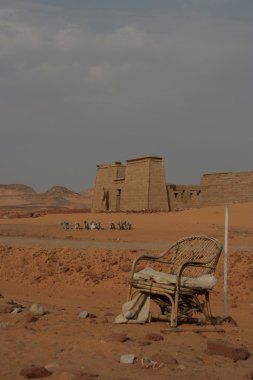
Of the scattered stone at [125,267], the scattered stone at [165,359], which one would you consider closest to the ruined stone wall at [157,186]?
the scattered stone at [125,267]

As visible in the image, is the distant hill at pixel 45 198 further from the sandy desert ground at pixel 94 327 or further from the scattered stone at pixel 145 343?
the scattered stone at pixel 145 343

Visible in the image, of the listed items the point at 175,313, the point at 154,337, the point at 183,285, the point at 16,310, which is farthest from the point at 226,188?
the point at 154,337

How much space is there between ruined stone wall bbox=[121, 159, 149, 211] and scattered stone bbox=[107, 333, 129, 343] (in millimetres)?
30107

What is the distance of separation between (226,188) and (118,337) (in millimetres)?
32397

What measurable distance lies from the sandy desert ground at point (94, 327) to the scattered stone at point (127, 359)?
0.05 meters

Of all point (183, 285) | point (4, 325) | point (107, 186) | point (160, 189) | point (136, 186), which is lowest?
point (4, 325)

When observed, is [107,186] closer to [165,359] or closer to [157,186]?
[157,186]

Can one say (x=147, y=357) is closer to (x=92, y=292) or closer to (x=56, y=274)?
(x=92, y=292)

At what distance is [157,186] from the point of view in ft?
118

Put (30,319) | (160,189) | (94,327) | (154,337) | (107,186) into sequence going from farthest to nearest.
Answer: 1. (107,186)
2. (160,189)
3. (30,319)
4. (94,327)
5. (154,337)

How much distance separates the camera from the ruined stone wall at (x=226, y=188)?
3578cm

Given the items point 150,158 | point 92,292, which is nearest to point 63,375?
point 92,292

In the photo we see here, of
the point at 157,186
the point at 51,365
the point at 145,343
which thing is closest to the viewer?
the point at 51,365

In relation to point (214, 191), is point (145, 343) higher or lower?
lower
